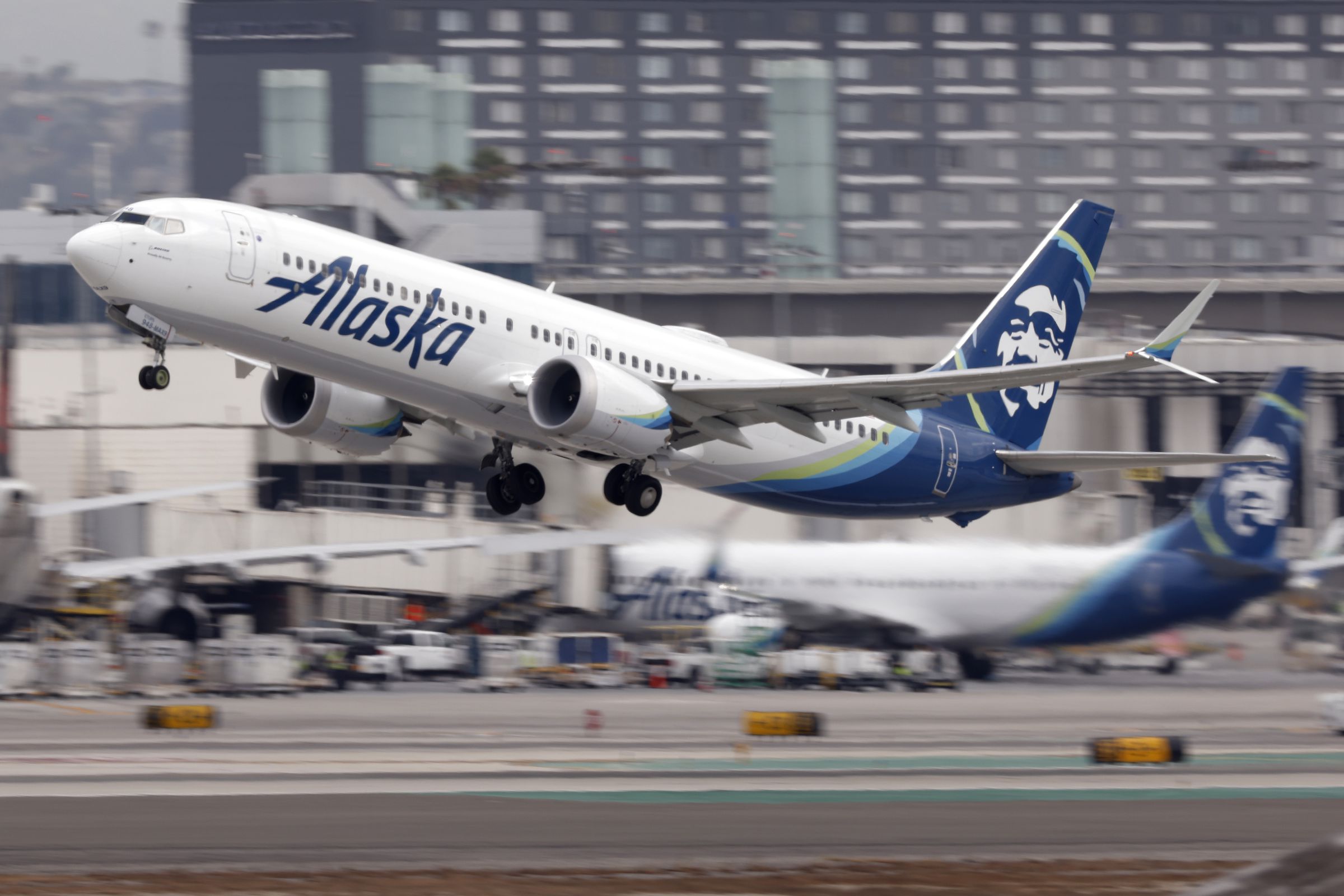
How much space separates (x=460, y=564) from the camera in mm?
63094

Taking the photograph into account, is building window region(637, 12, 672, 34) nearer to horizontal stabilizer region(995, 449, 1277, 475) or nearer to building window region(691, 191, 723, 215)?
building window region(691, 191, 723, 215)

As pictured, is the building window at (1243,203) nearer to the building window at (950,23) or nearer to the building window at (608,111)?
the building window at (950,23)

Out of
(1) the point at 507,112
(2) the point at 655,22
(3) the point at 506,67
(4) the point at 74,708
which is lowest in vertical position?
(4) the point at 74,708

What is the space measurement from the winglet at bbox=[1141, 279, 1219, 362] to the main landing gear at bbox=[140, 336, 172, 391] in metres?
16.1

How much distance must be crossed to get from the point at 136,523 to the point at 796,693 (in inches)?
1093

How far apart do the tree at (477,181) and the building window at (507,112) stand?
123 ft

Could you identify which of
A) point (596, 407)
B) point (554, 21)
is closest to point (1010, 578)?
point (596, 407)

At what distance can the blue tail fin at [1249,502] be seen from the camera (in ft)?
168

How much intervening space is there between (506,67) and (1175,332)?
496 feet

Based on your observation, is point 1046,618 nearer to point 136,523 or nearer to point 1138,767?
point 1138,767

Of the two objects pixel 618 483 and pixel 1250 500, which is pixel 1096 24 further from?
pixel 618 483

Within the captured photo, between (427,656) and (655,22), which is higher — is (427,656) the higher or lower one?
the lower one

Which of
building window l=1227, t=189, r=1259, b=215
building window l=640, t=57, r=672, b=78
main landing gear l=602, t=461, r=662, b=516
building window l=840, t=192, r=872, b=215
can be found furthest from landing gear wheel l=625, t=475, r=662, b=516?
building window l=1227, t=189, r=1259, b=215

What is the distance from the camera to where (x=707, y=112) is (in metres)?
174
